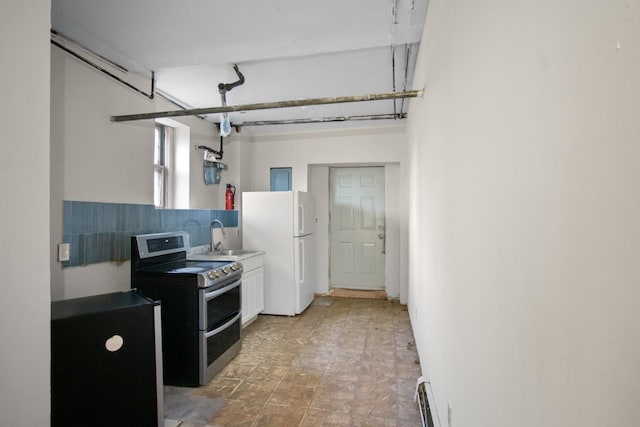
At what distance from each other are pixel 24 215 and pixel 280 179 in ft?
12.6

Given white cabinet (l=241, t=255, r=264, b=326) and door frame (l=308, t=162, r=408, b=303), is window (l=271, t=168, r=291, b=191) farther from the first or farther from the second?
white cabinet (l=241, t=255, r=264, b=326)

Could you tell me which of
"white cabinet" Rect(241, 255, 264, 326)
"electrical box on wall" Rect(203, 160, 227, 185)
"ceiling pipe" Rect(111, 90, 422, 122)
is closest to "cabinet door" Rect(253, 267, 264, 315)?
"white cabinet" Rect(241, 255, 264, 326)

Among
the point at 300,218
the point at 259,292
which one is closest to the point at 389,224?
the point at 300,218

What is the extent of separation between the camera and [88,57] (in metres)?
2.45

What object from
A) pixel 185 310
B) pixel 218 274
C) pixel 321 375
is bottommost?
pixel 321 375

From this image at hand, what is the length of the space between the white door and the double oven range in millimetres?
2760

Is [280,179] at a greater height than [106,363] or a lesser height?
greater

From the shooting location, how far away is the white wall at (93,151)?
2.22 meters

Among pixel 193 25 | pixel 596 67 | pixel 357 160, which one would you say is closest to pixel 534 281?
pixel 596 67

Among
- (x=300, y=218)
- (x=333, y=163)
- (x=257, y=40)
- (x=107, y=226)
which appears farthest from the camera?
(x=333, y=163)

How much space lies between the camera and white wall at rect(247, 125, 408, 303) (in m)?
4.62

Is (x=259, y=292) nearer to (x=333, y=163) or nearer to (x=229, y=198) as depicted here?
(x=229, y=198)

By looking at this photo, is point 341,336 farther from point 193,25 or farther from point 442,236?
point 193,25

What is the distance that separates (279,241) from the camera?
13.8 ft
